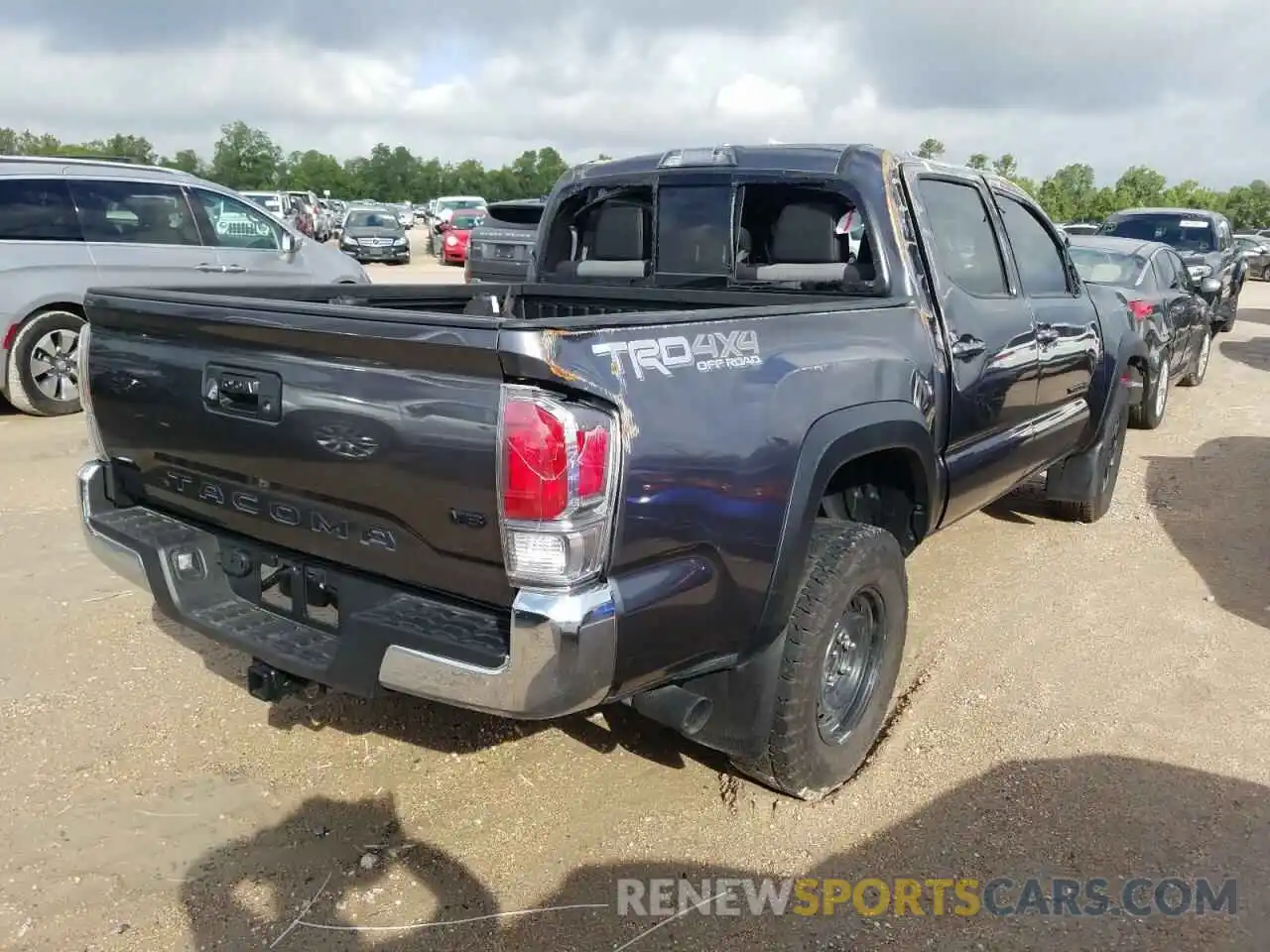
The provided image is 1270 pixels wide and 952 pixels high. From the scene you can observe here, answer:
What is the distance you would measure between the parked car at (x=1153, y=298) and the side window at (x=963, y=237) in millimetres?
3577

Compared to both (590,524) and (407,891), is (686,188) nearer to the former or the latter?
(590,524)

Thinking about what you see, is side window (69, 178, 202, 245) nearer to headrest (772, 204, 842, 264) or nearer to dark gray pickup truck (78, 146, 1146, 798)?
dark gray pickup truck (78, 146, 1146, 798)

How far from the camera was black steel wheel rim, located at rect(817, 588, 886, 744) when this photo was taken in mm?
3170

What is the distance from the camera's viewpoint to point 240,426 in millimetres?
2652

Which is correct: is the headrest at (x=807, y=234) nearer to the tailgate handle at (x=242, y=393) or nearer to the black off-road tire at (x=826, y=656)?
the black off-road tire at (x=826, y=656)

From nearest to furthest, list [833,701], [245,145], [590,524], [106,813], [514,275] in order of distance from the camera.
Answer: [590,524], [106,813], [833,701], [514,275], [245,145]

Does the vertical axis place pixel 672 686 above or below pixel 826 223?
below

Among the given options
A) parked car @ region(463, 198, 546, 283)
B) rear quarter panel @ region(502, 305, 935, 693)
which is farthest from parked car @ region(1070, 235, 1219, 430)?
parked car @ region(463, 198, 546, 283)

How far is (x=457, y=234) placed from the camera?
88.8 feet

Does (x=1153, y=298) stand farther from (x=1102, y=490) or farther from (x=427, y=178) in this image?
(x=427, y=178)

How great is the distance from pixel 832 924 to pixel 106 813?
2.16 m

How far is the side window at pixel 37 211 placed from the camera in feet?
25.6

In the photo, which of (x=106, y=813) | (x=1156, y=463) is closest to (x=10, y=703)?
(x=106, y=813)

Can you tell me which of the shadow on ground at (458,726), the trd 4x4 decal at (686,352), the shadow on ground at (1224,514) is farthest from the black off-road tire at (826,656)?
the shadow on ground at (1224,514)
